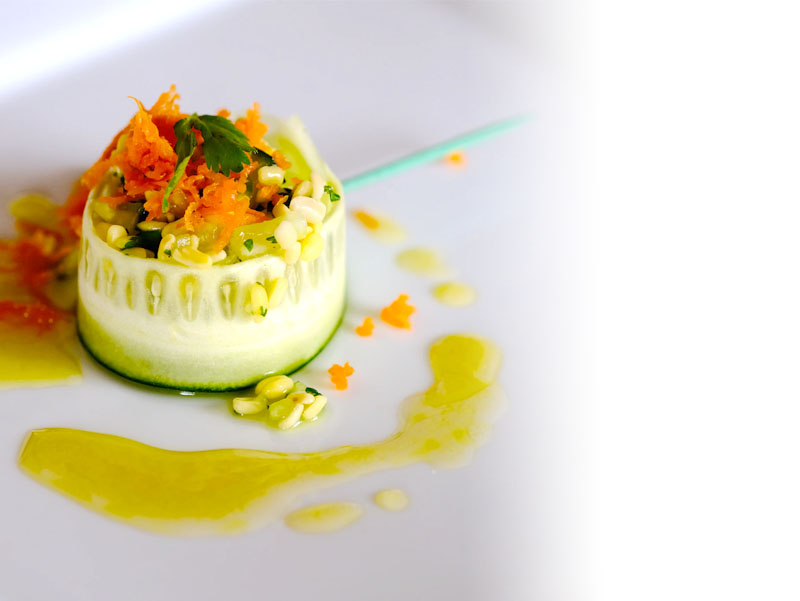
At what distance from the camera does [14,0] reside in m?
5.45

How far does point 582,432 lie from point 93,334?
1.76 meters

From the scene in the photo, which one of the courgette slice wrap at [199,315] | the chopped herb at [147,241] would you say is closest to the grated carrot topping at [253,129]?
the courgette slice wrap at [199,315]

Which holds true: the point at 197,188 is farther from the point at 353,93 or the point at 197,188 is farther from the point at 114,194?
the point at 353,93

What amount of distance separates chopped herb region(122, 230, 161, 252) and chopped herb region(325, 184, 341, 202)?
644 millimetres

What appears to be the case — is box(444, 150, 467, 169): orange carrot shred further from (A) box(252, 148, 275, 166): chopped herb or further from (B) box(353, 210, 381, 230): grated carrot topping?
(A) box(252, 148, 275, 166): chopped herb

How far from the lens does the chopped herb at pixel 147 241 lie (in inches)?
142

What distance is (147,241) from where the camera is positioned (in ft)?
11.9

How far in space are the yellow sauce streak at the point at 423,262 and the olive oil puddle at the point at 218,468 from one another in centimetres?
78

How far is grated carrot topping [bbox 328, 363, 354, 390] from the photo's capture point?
12.7ft

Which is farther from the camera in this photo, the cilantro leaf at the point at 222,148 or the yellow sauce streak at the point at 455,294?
the yellow sauce streak at the point at 455,294

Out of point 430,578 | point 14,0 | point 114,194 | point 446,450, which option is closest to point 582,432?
point 446,450

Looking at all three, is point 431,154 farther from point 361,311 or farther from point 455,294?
point 361,311

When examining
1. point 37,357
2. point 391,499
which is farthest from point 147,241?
point 391,499

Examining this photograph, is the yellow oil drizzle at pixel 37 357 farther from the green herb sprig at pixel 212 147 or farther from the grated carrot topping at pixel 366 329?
the grated carrot topping at pixel 366 329
